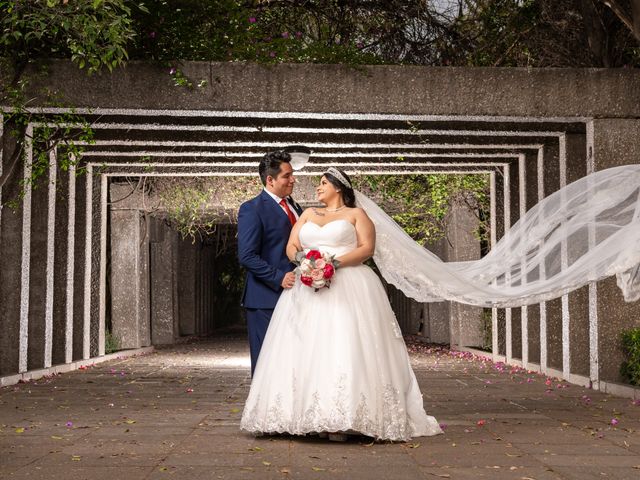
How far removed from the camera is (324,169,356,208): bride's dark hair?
6562 millimetres

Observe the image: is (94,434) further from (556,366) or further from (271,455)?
(556,366)

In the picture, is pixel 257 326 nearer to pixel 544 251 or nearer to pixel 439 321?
pixel 544 251

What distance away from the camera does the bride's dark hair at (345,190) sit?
6.56m

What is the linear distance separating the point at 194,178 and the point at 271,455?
11.7 m

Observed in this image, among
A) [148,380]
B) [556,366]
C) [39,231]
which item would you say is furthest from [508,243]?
[39,231]

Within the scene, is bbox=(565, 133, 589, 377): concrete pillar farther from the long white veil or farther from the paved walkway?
the long white veil

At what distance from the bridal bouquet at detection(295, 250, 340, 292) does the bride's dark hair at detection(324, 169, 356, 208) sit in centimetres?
46

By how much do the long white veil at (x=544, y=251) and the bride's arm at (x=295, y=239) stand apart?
1.90ft

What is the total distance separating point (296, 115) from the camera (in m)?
10.4

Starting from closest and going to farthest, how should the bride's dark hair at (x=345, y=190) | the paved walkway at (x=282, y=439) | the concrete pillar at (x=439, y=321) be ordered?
the paved walkway at (x=282, y=439) < the bride's dark hair at (x=345, y=190) < the concrete pillar at (x=439, y=321)

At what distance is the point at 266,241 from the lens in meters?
6.73

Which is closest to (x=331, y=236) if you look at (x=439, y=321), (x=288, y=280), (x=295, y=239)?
(x=295, y=239)

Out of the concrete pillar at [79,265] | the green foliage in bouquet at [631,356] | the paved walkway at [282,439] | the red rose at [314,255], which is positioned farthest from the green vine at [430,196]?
the red rose at [314,255]

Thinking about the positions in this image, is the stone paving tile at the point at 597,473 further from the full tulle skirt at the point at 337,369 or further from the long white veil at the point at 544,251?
the long white veil at the point at 544,251
